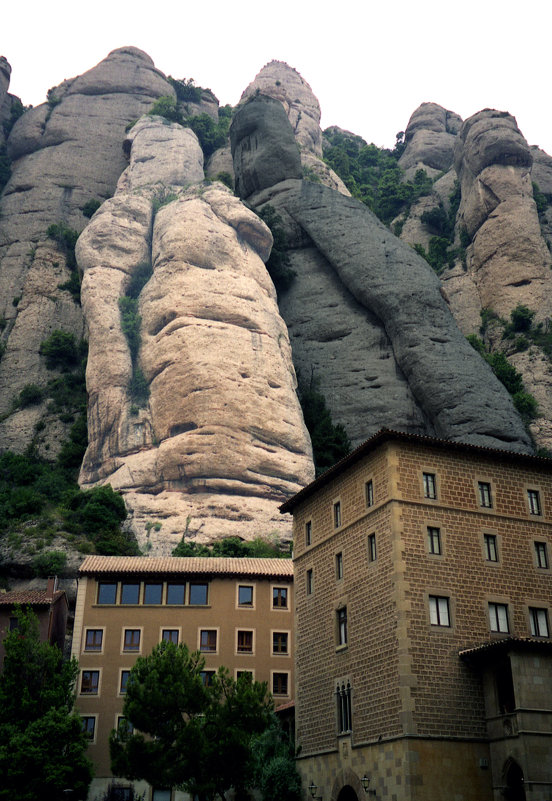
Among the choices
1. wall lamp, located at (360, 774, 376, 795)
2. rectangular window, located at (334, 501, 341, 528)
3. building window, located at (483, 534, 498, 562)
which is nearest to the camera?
wall lamp, located at (360, 774, 376, 795)

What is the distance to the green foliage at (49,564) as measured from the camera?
5025cm

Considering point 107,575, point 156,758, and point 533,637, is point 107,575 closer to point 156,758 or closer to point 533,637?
point 156,758

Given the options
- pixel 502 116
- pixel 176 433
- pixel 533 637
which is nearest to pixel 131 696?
pixel 533 637

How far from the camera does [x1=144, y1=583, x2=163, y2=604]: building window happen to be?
44.2m

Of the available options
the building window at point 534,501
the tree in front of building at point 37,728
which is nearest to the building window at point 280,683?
the tree in front of building at point 37,728

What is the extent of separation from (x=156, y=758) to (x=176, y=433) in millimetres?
32518

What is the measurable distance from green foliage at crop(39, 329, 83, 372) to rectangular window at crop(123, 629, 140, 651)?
40799 millimetres

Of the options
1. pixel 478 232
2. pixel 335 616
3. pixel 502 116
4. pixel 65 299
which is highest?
pixel 502 116

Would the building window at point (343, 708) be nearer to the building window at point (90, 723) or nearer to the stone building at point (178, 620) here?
the stone building at point (178, 620)

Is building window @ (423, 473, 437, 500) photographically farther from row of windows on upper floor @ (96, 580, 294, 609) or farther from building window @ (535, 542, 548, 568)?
row of windows on upper floor @ (96, 580, 294, 609)

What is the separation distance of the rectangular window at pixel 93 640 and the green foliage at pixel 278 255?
45005 millimetres

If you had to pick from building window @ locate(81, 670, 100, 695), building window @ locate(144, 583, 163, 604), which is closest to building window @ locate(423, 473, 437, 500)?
building window @ locate(144, 583, 163, 604)

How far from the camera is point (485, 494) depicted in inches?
1382

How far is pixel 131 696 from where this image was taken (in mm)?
33188
